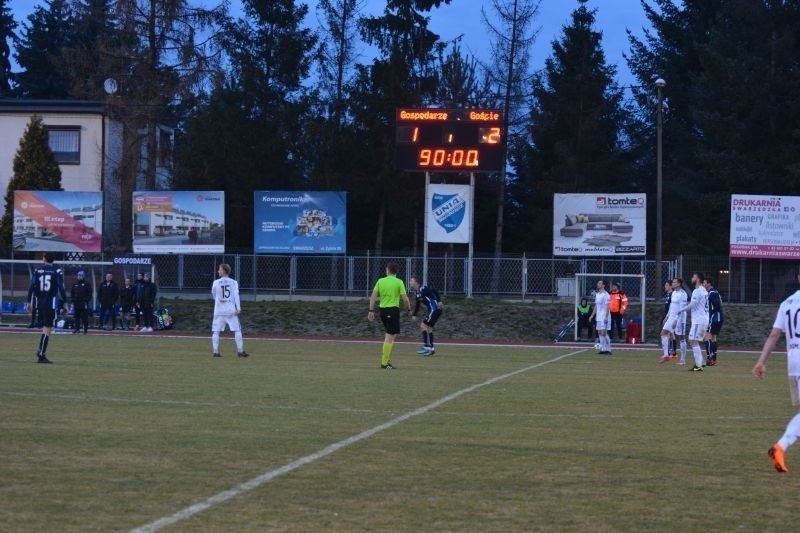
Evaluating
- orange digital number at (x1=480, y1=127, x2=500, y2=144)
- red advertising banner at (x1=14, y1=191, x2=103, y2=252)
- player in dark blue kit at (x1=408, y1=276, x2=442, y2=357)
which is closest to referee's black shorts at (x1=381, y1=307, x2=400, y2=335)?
player in dark blue kit at (x1=408, y1=276, x2=442, y2=357)

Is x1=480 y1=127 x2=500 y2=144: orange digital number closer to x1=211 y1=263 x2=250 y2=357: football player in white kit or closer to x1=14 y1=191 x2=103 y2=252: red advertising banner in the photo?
x1=211 y1=263 x2=250 y2=357: football player in white kit

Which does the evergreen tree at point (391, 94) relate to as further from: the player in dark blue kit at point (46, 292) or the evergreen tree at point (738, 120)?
the player in dark blue kit at point (46, 292)

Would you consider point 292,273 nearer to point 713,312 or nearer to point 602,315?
point 602,315

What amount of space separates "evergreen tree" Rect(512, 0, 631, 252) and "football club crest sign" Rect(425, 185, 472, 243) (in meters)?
16.9

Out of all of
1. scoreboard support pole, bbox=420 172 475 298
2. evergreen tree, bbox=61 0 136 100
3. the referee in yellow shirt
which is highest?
evergreen tree, bbox=61 0 136 100

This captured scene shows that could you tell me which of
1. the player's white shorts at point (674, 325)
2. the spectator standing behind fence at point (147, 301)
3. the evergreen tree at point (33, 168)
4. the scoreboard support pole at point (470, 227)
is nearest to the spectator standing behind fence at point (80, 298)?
the spectator standing behind fence at point (147, 301)

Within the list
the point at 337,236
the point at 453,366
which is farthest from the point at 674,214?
the point at 453,366

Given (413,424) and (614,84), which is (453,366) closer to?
(413,424)

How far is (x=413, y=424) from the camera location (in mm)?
12531

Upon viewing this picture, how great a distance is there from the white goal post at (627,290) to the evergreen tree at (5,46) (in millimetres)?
51638

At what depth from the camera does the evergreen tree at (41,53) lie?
256ft

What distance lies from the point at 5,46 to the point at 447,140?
5621cm

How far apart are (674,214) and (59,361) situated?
148 ft

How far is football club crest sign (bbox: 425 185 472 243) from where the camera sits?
40688 mm
